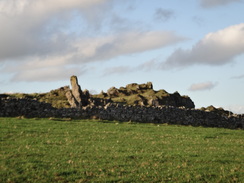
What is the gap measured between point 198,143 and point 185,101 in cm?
6073

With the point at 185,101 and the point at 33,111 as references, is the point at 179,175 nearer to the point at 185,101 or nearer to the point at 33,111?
the point at 33,111

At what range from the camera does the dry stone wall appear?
1534 inches

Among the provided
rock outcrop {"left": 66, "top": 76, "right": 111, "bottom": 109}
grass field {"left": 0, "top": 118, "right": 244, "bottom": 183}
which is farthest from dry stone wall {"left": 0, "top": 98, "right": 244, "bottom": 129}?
rock outcrop {"left": 66, "top": 76, "right": 111, "bottom": 109}

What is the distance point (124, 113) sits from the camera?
43.2m

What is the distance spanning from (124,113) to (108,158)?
25.5m

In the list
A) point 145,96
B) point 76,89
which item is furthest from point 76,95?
point 145,96

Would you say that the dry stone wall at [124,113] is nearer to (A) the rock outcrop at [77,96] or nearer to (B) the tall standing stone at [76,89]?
→ (A) the rock outcrop at [77,96]

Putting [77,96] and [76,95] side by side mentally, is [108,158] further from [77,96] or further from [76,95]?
[76,95]

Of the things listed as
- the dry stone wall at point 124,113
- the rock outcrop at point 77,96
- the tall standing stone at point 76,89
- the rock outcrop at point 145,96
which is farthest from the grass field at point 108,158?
the rock outcrop at point 145,96

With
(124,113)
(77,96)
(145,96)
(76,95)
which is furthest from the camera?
(145,96)

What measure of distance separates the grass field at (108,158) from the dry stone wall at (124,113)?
→ 11.7m

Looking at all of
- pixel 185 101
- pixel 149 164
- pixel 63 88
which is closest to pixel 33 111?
pixel 149 164

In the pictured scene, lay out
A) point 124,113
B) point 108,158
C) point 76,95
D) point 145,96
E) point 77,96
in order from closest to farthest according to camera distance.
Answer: point 108,158
point 124,113
point 77,96
point 76,95
point 145,96

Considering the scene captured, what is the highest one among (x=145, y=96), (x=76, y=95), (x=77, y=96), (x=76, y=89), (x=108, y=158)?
(x=76, y=89)
